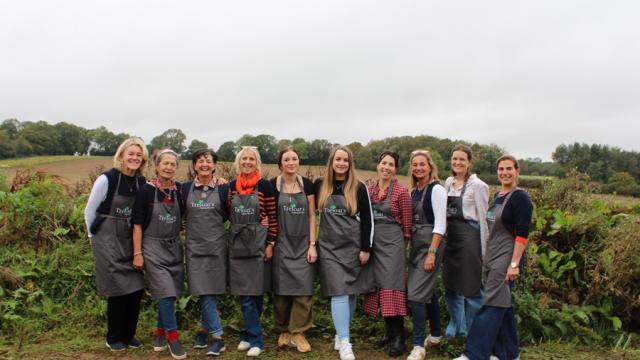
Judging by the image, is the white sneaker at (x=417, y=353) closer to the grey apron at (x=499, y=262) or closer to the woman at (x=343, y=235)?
the woman at (x=343, y=235)

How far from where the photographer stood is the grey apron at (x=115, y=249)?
14.6 feet

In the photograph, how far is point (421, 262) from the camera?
457cm

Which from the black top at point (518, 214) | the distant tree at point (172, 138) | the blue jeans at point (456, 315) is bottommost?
the blue jeans at point (456, 315)

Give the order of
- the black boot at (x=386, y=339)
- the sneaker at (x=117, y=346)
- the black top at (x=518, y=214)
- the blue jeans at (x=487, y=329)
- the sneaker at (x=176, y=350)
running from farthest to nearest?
Result: the black boot at (x=386, y=339), the sneaker at (x=117, y=346), the sneaker at (x=176, y=350), the blue jeans at (x=487, y=329), the black top at (x=518, y=214)

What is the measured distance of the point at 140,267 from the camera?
14.6ft

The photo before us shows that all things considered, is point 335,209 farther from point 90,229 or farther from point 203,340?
point 90,229

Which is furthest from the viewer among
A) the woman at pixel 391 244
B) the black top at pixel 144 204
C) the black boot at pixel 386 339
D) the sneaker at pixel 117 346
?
the black boot at pixel 386 339

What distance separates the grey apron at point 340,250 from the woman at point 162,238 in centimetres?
144

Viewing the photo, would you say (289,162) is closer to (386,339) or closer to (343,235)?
(343,235)

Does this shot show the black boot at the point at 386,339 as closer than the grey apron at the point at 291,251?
No

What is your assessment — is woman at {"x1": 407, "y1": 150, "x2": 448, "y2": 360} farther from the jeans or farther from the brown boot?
the brown boot

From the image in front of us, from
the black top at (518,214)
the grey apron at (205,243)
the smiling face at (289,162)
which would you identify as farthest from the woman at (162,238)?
the black top at (518,214)

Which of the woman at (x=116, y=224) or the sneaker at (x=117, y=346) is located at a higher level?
the woman at (x=116, y=224)

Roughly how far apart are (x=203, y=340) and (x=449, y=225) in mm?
2741
